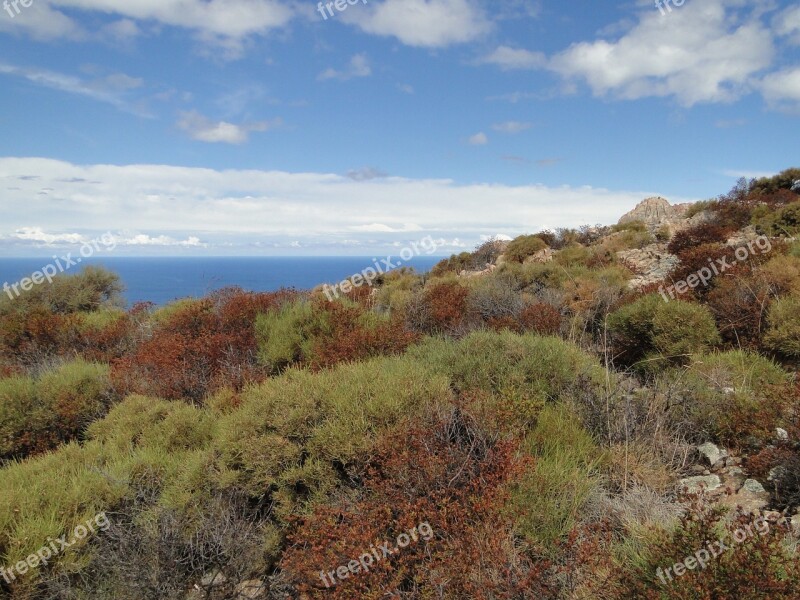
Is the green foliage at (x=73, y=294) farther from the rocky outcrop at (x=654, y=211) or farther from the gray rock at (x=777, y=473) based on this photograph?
the rocky outcrop at (x=654, y=211)

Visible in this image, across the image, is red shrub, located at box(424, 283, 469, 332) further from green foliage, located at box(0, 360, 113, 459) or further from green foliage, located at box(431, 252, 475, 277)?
green foliage, located at box(431, 252, 475, 277)

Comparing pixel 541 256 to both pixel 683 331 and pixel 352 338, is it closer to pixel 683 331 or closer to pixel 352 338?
pixel 683 331

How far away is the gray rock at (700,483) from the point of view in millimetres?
3674

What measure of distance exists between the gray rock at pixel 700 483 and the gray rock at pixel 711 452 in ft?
0.76

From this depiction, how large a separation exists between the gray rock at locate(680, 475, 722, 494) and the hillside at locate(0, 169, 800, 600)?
0.02 meters

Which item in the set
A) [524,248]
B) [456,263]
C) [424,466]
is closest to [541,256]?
[524,248]

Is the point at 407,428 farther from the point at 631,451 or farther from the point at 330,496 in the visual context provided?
the point at 631,451

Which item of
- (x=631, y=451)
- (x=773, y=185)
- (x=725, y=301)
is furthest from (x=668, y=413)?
(x=773, y=185)

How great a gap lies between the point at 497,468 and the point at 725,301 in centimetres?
553

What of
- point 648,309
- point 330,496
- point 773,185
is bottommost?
point 330,496

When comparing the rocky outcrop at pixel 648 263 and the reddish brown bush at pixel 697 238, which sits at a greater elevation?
the reddish brown bush at pixel 697 238

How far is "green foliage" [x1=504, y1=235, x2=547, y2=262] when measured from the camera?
62.2 feet

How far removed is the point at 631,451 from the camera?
13.1ft

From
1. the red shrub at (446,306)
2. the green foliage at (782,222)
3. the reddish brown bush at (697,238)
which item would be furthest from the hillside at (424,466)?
the green foliage at (782,222)
